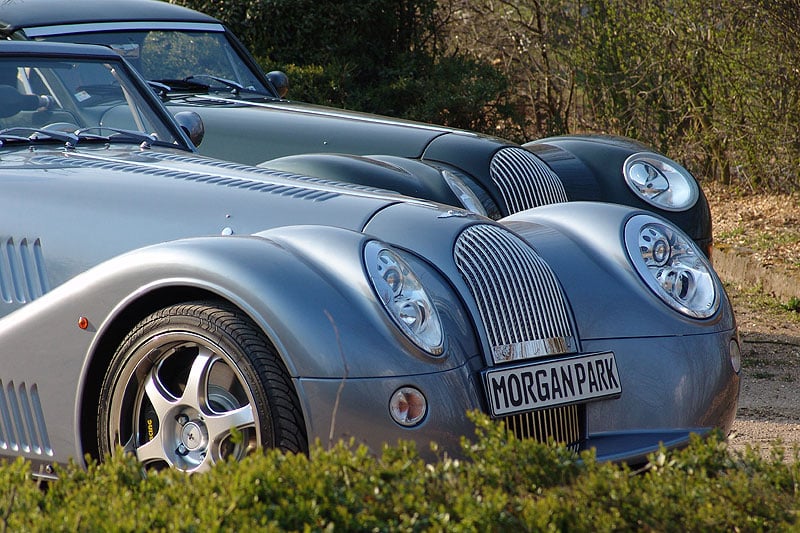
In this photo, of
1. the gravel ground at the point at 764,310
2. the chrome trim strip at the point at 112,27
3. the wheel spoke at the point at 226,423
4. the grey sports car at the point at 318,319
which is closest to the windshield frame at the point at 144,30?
the chrome trim strip at the point at 112,27

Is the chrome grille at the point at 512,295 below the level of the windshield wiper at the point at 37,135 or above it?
below

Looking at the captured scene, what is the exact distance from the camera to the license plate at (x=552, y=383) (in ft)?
10.5

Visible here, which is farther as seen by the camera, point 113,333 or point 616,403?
point 616,403

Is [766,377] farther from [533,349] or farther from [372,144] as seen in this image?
[533,349]

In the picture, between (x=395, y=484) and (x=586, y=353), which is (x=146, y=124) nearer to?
(x=586, y=353)

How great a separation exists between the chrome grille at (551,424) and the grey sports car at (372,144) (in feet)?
7.04

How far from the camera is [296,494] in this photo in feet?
7.70

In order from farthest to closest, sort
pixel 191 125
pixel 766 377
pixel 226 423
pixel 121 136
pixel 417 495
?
pixel 766 377
pixel 191 125
pixel 121 136
pixel 226 423
pixel 417 495

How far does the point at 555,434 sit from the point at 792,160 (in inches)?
283

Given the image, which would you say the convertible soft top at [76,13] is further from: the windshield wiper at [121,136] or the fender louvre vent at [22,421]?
the fender louvre vent at [22,421]

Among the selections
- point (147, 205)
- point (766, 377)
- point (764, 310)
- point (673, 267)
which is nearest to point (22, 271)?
point (147, 205)

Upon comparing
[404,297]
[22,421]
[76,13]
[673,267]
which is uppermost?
[76,13]

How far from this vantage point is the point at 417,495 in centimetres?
236

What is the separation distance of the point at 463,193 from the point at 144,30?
2.78 m
